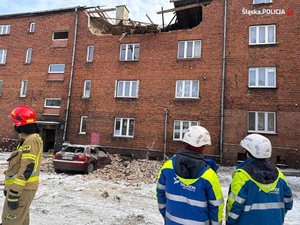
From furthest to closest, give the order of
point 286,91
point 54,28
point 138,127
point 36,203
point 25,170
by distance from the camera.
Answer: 1. point 54,28
2. point 138,127
3. point 286,91
4. point 36,203
5. point 25,170

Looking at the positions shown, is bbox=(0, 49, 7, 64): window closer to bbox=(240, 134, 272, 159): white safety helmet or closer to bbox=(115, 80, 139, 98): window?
bbox=(115, 80, 139, 98): window

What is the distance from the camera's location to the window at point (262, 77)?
650 inches

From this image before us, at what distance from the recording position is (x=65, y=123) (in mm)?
20438

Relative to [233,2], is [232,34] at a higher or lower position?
lower

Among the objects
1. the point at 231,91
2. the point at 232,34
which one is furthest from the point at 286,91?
the point at 232,34

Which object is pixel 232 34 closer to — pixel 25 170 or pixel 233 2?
pixel 233 2

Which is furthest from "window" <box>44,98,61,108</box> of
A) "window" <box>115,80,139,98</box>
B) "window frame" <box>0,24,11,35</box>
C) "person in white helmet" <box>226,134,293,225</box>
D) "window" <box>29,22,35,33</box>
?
"person in white helmet" <box>226,134,293,225</box>

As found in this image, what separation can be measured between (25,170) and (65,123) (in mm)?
17647

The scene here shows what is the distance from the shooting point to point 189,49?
18.5m

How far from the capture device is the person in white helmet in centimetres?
299

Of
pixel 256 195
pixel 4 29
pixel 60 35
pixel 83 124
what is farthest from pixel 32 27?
pixel 256 195

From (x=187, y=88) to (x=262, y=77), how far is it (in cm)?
479

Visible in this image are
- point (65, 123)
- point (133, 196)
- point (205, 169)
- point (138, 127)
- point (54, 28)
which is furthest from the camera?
point (54, 28)

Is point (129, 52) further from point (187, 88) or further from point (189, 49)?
point (187, 88)
